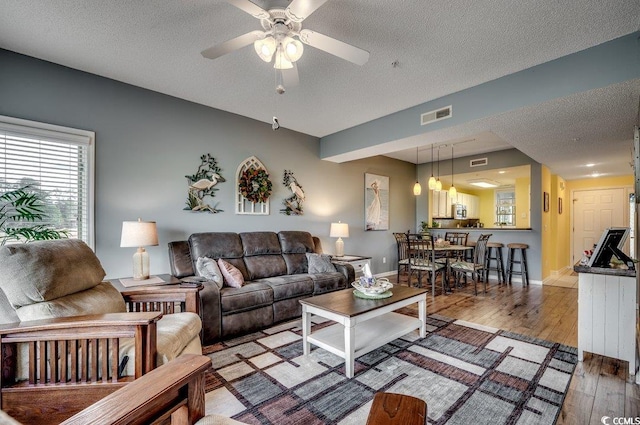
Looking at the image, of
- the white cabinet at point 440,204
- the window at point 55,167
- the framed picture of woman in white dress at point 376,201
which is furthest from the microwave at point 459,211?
the window at point 55,167

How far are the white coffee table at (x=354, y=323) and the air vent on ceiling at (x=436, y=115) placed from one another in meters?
2.08

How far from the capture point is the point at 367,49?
259cm

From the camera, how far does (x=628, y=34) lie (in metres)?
2.36

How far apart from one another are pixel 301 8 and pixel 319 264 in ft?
10.1

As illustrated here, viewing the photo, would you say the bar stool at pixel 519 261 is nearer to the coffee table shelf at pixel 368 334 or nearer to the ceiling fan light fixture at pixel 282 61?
the coffee table shelf at pixel 368 334

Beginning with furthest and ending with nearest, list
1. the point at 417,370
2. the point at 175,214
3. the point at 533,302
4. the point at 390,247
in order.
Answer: the point at 390,247
the point at 533,302
the point at 175,214
the point at 417,370

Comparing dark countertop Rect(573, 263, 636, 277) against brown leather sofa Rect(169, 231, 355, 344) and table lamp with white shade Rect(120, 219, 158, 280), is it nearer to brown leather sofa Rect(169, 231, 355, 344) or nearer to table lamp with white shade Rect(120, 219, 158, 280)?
brown leather sofa Rect(169, 231, 355, 344)

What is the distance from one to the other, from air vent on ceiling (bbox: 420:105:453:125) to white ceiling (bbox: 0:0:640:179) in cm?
17

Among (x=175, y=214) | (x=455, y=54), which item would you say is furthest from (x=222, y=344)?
(x=455, y=54)

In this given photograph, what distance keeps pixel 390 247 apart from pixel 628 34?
16.0ft

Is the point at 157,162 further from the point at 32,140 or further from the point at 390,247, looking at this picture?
the point at 390,247

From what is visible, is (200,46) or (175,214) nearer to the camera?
(200,46)

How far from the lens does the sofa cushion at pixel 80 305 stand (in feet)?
5.01

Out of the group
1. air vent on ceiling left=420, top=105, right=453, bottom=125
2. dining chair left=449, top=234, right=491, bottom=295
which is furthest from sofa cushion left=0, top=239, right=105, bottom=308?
dining chair left=449, top=234, right=491, bottom=295
